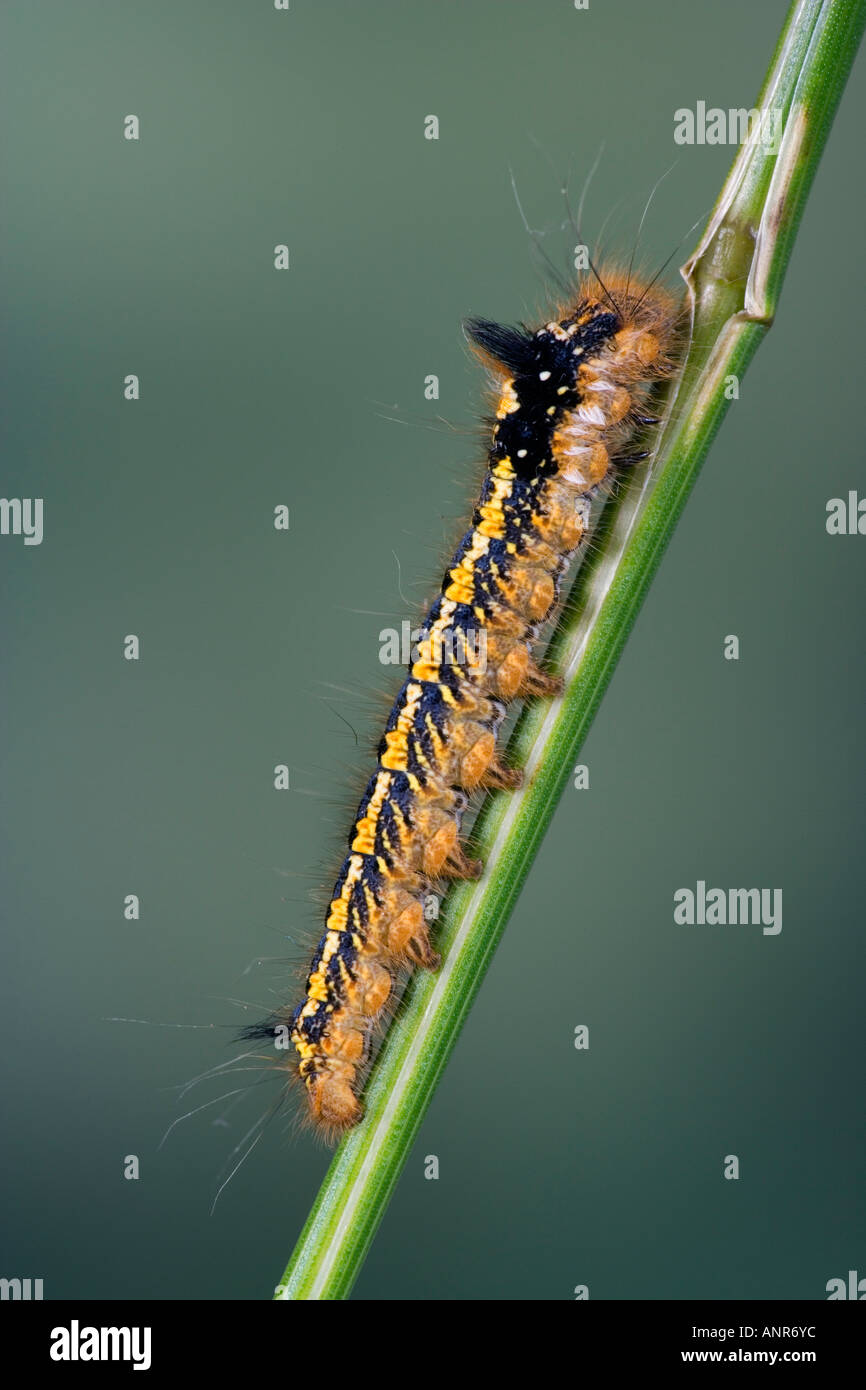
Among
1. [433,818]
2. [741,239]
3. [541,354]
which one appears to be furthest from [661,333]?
[433,818]

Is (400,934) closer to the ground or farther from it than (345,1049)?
farther from it

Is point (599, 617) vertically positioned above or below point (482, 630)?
below

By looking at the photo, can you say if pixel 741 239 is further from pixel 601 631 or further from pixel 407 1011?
pixel 407 1011

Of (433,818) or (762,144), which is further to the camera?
(433,818)

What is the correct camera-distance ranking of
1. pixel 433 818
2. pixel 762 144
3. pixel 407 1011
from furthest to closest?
pixel 433 818 < pixel 407 1011 < pixel 762 144

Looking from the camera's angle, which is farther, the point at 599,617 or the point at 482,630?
the point at 482,630
